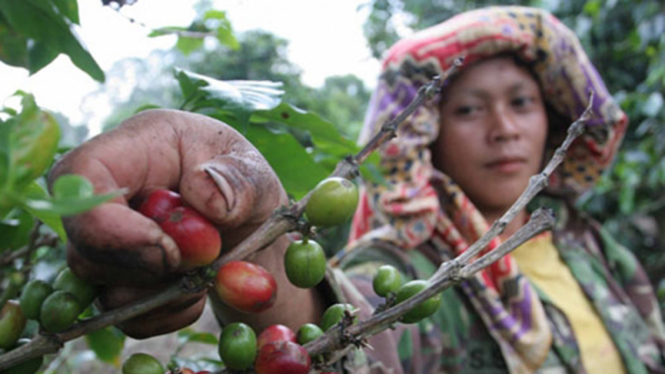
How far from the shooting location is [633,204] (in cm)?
304

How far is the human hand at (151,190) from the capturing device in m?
0.39

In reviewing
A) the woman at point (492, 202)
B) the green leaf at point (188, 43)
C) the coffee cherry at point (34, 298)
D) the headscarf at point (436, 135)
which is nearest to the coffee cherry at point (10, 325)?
the coffee cherry at point (34, 298)

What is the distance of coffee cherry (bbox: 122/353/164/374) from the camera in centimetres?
45

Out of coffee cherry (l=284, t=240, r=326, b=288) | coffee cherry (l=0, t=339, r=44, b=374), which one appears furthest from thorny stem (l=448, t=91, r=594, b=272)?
coffee cherry (l=0, t=339, r=44, b=374)

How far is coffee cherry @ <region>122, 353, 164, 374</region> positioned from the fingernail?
0.44 feet

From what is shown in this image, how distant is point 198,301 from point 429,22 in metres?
4.03

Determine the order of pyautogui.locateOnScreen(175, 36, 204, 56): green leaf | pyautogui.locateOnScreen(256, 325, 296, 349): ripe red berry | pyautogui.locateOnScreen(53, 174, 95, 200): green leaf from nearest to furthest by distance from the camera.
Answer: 1. pyautogui.locateOnScreen(53, 174, 95, 200): green leaf
2. pyautogui.locateOnScreen(256, 325, 296, 349): ripe red berry
3. pyautogui.locateOnScreen(175, 36, 204, 56): green leaf

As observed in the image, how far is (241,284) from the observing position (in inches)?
17.7

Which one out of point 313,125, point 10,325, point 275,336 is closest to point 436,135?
point 313,125

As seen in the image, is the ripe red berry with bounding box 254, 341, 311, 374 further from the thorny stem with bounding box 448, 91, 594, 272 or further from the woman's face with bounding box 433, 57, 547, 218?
the woman's face with bounding box 433, 57, 547, 218

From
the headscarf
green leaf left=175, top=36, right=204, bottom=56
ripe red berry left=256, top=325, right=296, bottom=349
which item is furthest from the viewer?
the headscarf

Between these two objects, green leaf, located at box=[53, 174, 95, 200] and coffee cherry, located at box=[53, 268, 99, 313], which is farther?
coffee cherry, located at box=[53, 268, 99, 313]

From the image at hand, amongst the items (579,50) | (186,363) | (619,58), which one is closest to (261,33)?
(619,58)

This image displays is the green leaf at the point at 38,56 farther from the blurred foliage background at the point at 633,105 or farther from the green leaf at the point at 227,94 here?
the blurred foliage background at the point at 633,105
